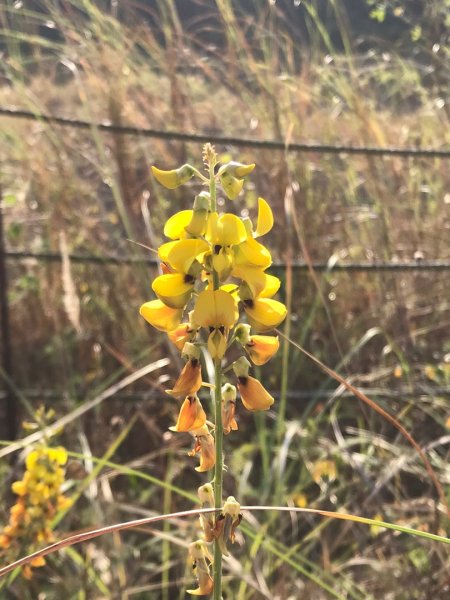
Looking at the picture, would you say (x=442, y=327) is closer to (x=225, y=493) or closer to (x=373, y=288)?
(x=373, y=288)

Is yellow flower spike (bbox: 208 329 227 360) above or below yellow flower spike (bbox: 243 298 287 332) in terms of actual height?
below

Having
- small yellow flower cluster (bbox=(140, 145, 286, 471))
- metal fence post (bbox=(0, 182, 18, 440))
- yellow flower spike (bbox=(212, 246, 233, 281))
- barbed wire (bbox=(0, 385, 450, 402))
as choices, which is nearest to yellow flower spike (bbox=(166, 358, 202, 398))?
small yellow flower cluster (bbox=(140, 145, 286, 471))

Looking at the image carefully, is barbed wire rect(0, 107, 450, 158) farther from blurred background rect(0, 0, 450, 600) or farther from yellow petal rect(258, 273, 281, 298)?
yellow petal rect(258, 273, 281, 298)

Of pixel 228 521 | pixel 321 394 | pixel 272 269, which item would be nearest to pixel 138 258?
pixel 272 269

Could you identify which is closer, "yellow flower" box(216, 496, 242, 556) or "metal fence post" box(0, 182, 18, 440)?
"yellow flower" box(216, 496, 242, 556)

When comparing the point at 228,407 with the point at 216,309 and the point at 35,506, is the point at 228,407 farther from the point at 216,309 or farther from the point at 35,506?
the point at 35,506

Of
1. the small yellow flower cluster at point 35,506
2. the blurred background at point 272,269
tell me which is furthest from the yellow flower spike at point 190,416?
the blurred background at point 272,269

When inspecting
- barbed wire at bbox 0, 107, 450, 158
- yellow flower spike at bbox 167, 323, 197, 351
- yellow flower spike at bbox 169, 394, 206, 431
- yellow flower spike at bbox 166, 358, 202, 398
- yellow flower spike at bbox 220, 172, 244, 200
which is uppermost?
barbed wire at bbox 0, 107, 450, 158
